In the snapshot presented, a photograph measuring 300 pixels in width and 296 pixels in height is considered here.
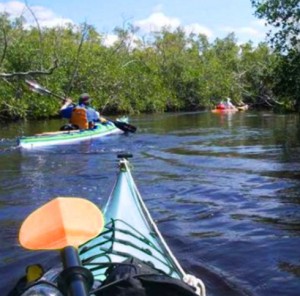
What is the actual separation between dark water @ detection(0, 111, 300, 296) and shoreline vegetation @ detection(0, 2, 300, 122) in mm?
4793

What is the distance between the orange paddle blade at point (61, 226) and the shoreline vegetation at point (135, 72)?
47.2ft

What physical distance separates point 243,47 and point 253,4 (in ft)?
167

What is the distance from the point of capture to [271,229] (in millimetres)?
5973

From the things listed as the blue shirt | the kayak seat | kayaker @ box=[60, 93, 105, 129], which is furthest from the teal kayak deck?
the blue shirt

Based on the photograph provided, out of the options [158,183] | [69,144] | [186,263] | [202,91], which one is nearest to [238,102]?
[202,91]

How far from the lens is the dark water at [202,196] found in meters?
4.86

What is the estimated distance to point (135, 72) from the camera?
40.7 m

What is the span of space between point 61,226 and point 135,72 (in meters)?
38.7

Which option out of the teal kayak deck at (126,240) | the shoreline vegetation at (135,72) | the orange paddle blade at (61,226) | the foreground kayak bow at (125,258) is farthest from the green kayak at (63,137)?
the orange paddle blade at (61,226)

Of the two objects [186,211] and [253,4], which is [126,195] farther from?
[253,4]

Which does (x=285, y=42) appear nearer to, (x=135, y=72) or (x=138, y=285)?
(x=138, y=285)

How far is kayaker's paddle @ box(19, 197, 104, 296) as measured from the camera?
2.26m

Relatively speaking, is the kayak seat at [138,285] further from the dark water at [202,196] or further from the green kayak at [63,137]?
the green kayak at [63,137]

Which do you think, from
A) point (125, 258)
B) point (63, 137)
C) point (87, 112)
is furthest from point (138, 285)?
point (87, 112)
